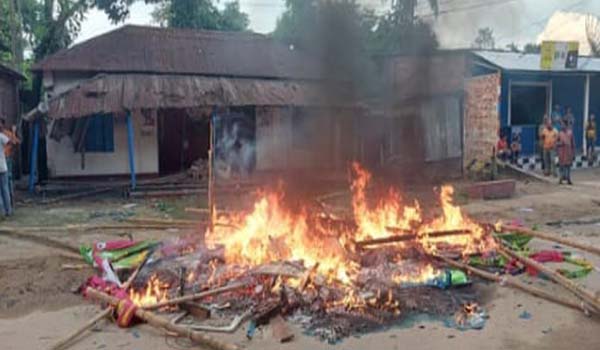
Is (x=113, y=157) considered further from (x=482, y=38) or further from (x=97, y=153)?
(x=482, y=38)

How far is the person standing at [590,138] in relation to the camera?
59.5ft

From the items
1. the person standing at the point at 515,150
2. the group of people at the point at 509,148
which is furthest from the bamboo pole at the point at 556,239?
the person standing at the point at 515,150

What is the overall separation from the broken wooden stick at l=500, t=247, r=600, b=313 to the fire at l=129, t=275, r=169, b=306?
13.9 ft

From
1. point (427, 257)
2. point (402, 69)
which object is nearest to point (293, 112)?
point (402, 69)

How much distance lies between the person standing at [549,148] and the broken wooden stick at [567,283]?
9404mm

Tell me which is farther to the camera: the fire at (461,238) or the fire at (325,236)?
the fire at (461,238)

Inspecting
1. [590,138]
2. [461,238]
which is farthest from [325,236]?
[590,138]

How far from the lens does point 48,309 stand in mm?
5973

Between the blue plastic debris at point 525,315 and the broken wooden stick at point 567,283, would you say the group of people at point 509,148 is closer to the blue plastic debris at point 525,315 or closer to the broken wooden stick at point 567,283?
the broken wooden stick at point 567,283

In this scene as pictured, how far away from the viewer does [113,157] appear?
15711 millimetres

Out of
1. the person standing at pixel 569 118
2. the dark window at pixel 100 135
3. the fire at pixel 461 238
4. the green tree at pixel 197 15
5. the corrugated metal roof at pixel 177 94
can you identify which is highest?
the green tree at pixel 197 15

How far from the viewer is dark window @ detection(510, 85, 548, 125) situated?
17438 millimetres

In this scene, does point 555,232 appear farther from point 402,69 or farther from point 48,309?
point 48,309

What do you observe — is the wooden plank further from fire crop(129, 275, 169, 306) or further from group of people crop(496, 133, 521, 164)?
group of people crop(496, 133, 521, 164)
